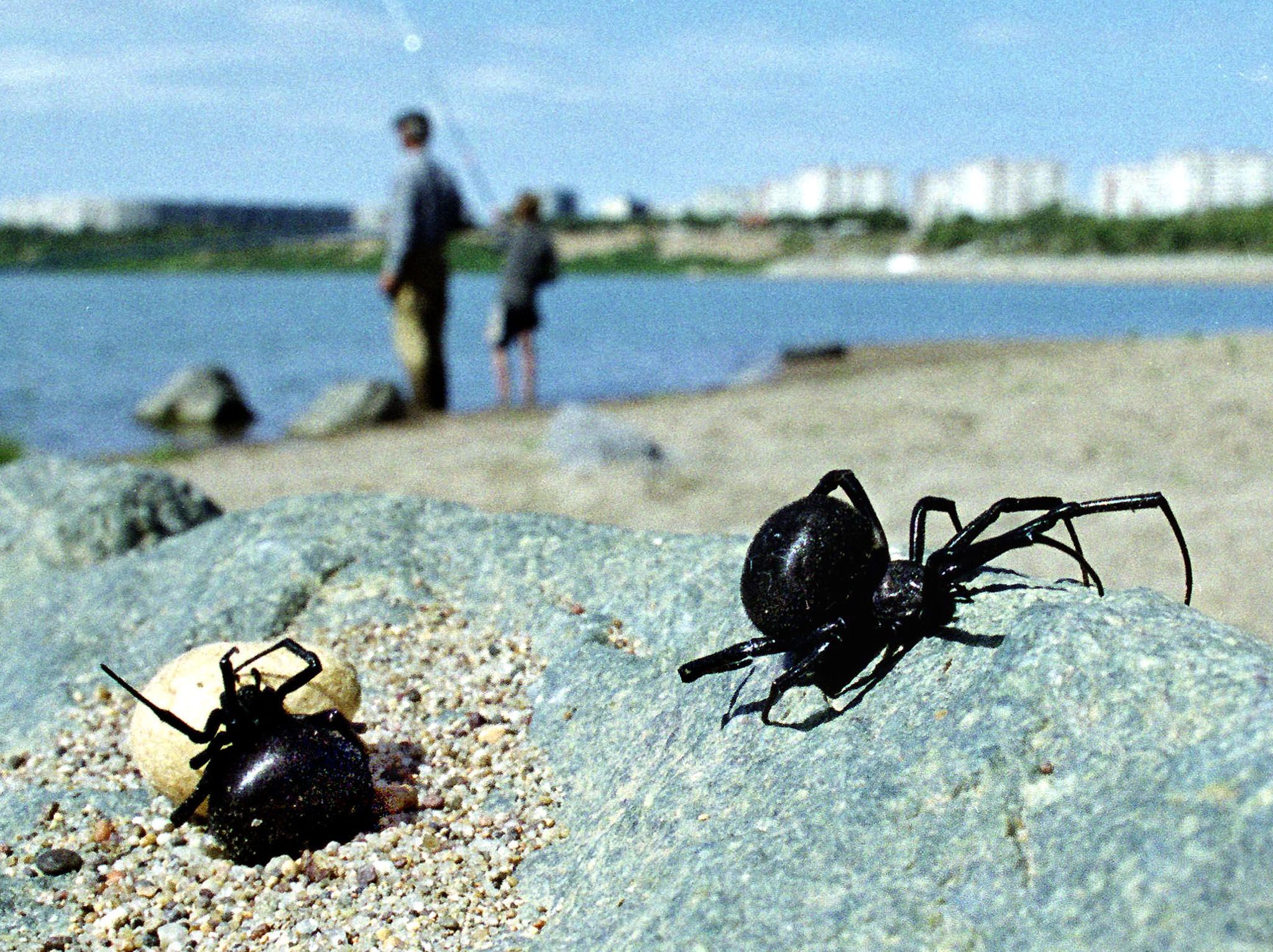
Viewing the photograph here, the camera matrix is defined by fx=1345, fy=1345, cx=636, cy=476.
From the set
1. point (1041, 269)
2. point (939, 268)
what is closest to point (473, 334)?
point (1041, 269)

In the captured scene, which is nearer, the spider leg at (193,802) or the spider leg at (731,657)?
the spider leg at (731,657)

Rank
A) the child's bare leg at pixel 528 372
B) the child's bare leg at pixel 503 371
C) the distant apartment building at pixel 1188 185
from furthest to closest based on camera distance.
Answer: the distant apartment building at pixel 1188 185
the child's bare leg at pixel 528 372
the child's bare leg at pixel 503 371

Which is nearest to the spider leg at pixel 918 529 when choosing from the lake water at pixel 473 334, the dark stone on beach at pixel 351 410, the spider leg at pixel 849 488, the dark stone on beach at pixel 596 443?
the spider leg at pixel 849 488

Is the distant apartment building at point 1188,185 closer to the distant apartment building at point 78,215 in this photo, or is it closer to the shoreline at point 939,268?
the shoreline at point 939,268

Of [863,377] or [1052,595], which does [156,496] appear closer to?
[1052,595]

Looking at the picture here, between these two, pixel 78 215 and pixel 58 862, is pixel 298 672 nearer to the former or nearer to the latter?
pixel 58 862
